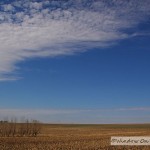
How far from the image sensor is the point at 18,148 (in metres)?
30.4

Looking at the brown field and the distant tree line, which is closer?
the brown field

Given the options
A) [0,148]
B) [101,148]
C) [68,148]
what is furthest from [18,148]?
[101,148]

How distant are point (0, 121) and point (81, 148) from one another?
4177 centimetres

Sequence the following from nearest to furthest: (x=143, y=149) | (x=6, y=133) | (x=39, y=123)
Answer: (x=143, y=149) < (x=6, y=133) < (x=39, y=123)

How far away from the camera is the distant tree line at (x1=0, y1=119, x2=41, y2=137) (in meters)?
65.6

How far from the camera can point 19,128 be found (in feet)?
226

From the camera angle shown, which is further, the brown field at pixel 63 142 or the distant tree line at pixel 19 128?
the distant tree line at pixel 19 128

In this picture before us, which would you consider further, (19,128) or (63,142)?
(19,128)

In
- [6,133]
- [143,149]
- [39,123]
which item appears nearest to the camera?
[143,149]

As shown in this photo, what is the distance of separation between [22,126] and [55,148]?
3962 centimetres

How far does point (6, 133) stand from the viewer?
64938 mm

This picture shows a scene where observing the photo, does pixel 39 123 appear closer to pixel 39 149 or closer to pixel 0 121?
pixel 0 121

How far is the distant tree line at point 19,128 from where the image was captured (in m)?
65.6

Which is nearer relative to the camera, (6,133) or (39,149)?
(39,149)
